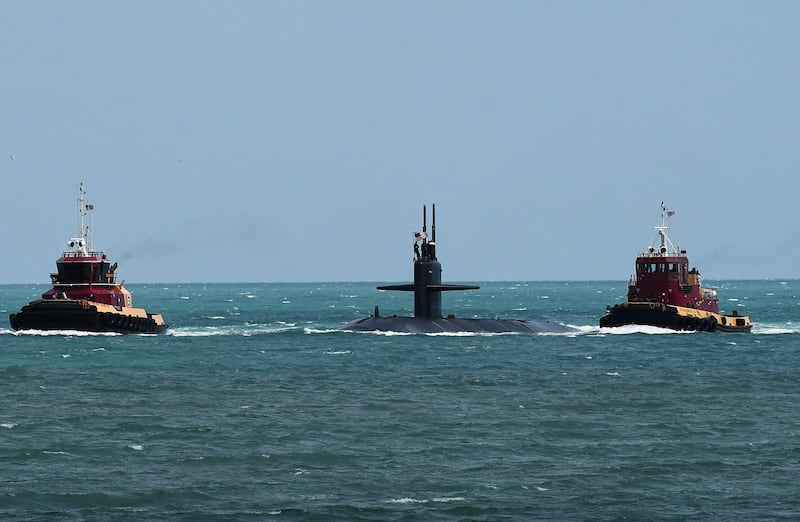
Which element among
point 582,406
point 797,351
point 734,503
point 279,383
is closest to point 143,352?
point 279,383

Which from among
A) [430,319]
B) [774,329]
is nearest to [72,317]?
[430,319]

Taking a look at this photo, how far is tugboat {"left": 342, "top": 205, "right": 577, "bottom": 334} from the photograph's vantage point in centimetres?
9862

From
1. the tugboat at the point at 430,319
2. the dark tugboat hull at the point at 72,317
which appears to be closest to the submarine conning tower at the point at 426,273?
the tugboat at the point at 430,319

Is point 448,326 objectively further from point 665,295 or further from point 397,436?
point 397,436

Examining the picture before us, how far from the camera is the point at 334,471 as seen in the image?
36625mm

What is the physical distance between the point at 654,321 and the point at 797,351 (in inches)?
669

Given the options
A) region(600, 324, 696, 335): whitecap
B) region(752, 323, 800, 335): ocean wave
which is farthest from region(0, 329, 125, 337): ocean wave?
region(752, 323, 800, 335): ocean wave

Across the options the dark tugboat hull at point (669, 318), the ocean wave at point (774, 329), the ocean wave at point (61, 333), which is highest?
the dark tugboat hull at point (669, 318)

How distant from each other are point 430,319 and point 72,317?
91.4 feet

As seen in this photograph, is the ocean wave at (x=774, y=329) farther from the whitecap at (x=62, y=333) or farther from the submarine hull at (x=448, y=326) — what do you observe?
the whitecap at (x=62, y=333)

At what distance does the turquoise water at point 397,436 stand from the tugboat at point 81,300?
46.6 feet

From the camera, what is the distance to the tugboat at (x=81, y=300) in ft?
301

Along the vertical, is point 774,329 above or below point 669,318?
below

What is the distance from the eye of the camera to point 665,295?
9894 centimetres
